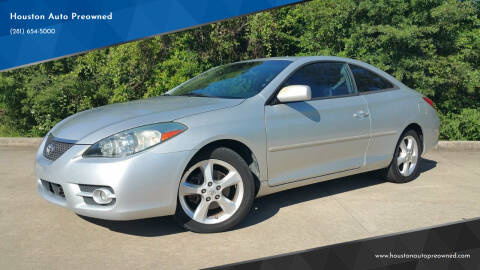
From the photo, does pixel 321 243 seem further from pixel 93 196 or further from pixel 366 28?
pixel 366 28

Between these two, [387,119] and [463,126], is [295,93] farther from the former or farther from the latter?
[463,126]

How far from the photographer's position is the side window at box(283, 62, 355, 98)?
4.55 meters

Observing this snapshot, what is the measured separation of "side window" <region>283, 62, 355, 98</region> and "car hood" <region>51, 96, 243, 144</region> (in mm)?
827

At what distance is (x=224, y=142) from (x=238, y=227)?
743mm

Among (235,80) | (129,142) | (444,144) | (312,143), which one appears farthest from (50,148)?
(444,144)

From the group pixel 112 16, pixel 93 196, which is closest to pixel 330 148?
pixel 93 196

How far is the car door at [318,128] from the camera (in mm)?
4133

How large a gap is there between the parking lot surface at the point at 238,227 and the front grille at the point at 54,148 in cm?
63

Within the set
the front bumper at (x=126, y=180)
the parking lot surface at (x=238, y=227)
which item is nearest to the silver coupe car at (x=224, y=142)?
the front bumper at (x=126, y=180)

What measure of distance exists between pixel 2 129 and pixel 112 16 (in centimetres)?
310

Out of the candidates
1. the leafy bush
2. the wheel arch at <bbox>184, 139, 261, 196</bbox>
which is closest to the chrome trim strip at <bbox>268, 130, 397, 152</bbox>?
the wheel arch at <bbox>184, 139, 261, 196</bbox>

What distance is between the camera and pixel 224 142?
12.7ft

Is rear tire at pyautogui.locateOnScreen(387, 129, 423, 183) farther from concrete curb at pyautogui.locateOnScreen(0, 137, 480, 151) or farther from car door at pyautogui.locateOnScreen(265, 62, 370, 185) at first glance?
concrete curb at pyautogui.locateOnScreen(0, 137, 480, 151)

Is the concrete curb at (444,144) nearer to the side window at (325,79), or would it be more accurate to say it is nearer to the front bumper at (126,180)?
the side window at (325,79)
